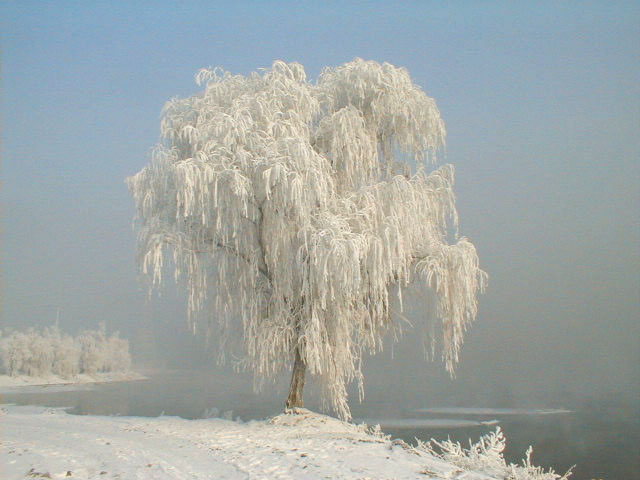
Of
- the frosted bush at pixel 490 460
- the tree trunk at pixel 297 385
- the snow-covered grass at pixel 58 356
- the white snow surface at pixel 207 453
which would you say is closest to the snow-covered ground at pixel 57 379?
the snow-covered grass at pixel 58 356

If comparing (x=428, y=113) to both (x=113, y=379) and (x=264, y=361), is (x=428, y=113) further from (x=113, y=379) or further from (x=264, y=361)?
(x=113, y=379)

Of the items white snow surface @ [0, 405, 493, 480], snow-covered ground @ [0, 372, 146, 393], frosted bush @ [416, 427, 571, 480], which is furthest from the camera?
snow-covered ground @ [0, 372, 146, 393]

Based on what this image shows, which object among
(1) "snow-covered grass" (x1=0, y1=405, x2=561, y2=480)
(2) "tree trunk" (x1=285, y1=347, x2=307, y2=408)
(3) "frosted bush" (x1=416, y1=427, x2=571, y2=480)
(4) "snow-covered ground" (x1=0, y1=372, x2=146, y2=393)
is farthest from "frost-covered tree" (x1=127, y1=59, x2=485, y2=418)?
(4) "snow-covered ground" (x1=0, y1=372, x2=146, y2=393)

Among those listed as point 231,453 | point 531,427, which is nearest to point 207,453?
point 231,453

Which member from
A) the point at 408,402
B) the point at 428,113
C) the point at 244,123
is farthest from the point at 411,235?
the point at 408,402

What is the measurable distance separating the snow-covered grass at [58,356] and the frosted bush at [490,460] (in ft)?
77.3

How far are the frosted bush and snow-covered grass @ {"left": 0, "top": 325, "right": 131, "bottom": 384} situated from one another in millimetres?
23554

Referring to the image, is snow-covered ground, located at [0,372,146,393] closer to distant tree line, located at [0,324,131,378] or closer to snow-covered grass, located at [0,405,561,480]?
distant tree line, located at [0,324,131,378]

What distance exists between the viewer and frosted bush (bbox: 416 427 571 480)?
6.86 m

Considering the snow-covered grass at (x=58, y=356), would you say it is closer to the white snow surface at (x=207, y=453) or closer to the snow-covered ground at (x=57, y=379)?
the snow-covered ground at (x=57, y=379)

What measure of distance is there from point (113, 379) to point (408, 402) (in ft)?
57.0

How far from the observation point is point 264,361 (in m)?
9.38

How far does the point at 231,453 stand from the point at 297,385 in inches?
129

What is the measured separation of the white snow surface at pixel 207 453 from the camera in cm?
572
